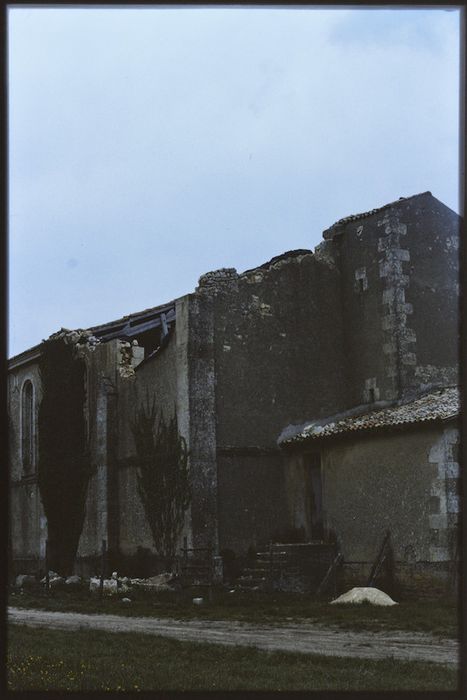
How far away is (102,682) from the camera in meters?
10.1

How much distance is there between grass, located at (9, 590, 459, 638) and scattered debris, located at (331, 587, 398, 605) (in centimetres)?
33

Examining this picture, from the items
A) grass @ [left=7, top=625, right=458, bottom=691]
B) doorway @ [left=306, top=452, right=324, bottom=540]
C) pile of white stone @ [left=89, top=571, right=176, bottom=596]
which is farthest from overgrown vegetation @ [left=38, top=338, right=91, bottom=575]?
grass @ [left=7, top=625, right=458, bottom=691]

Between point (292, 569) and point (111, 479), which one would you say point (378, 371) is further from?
point (111, 479)

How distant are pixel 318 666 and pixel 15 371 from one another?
25.0 m

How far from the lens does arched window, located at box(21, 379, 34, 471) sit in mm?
33062

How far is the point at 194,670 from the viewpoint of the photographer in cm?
1072

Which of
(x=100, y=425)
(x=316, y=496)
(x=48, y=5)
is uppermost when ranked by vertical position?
(x=48, y=5)

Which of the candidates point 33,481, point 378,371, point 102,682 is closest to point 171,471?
point 378,371

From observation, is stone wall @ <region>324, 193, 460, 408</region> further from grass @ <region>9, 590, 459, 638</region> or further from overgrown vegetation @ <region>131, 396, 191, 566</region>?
grass @ <region>9, 590, 459, 638</region>

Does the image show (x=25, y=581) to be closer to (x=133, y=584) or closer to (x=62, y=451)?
(x=62, y=451)

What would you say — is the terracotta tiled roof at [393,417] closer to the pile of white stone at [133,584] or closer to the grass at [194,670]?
the pile of white stone at [133,584]

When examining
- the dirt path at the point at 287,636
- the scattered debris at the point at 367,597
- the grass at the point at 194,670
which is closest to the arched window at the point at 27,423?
the dirt path at the point at 287,636

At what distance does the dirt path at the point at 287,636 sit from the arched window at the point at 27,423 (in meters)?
14.8

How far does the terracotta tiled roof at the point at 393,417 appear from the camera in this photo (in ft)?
67.3
